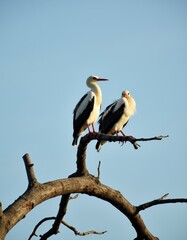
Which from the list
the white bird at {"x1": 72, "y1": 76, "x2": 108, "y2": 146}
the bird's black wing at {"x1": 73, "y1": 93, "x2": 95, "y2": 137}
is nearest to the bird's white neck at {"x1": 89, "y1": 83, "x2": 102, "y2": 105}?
the white bird at {"x1": 72, "y1": 76, "x2": 108, "y2": 146}

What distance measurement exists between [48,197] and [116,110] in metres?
5.14

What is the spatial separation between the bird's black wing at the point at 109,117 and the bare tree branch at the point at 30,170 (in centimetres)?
476

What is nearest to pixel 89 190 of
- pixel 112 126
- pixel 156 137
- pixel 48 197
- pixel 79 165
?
pixel 79 165

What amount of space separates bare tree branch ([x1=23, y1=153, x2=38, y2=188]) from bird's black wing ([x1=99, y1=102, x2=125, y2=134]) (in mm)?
4763

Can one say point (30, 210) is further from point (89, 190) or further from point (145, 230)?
point (145, 230)

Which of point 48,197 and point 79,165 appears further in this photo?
point 79,165

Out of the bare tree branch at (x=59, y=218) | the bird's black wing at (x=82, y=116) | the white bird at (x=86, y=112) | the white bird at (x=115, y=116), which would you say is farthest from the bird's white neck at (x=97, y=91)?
the bare tree branch at (x=59, y=218)

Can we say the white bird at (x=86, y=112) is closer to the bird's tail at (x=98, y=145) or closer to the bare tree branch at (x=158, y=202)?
the bird's tail at (x=98, y=145)

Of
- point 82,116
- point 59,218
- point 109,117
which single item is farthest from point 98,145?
point 59,218

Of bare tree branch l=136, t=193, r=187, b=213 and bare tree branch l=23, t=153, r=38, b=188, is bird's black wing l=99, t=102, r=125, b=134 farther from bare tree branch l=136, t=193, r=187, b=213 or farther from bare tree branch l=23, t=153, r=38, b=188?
bare tree branch l=23, t=153, r=38, b=188

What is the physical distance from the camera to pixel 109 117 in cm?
1125

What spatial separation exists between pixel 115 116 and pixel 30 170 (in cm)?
484

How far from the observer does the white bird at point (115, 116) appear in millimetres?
11172

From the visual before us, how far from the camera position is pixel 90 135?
7.35m
